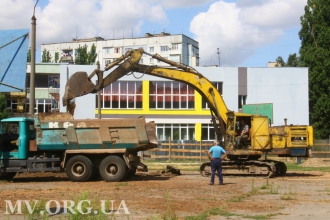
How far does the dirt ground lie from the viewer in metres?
12.4

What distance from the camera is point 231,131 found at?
22.7 m

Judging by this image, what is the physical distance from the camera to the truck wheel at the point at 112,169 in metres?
20.1

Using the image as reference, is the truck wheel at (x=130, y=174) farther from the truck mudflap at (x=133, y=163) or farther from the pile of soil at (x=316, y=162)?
the pile of soil at (x=316, y=162)

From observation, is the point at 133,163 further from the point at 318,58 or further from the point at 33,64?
the point at 318,58

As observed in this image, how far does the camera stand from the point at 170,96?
1984 inches

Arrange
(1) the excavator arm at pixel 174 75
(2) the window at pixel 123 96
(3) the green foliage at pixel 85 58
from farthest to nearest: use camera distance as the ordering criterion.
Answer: (3) the green foliage at pixel 85 58
(2) the window at pixel 123 96
(1) the excavator arm at pixel 174 75

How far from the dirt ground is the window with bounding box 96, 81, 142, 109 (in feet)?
88.6

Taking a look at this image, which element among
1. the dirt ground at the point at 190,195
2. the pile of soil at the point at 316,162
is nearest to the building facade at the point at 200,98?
the pile of soil at the point at 316,162

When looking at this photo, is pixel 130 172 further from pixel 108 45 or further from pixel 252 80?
pixel 108 45

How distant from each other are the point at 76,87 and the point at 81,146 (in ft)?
8.62

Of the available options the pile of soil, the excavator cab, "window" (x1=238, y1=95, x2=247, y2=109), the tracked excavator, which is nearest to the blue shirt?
the tracked excavator

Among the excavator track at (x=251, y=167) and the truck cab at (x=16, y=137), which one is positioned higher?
the truck cab at (x=16, y=137)

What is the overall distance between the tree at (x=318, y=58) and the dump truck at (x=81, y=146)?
111ft

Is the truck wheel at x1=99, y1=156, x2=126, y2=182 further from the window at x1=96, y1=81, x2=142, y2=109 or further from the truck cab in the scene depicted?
the window at x1=96, y1=81, x2=142, y2=109
